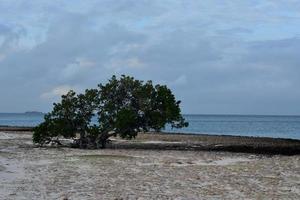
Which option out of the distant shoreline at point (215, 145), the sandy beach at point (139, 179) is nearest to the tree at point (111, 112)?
the distant shoreline at point (215, 145)

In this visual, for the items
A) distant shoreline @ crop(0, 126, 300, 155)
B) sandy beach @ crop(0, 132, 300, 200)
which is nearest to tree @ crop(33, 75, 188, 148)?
distant shoreline @ crop(0, 126, 300, 155)

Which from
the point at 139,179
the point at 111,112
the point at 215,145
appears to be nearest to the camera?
the point at 139,179

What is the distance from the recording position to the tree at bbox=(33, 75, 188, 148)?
34250 mm

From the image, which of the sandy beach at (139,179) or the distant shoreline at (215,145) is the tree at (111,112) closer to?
the distant shoreline at (215,145)

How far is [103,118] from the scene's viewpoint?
3484 cm

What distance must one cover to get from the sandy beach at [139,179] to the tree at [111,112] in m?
9.79

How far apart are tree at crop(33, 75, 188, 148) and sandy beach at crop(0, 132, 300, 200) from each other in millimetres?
Result: 9786

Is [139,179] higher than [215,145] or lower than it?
lower

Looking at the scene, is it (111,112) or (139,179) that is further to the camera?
(111,112)

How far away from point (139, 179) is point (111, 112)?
17.8m

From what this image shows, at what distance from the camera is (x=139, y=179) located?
689 inches

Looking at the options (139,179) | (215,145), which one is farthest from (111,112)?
(139,179)

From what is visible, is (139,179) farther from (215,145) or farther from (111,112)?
(215,145)

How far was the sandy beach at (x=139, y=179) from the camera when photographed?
1443cm
